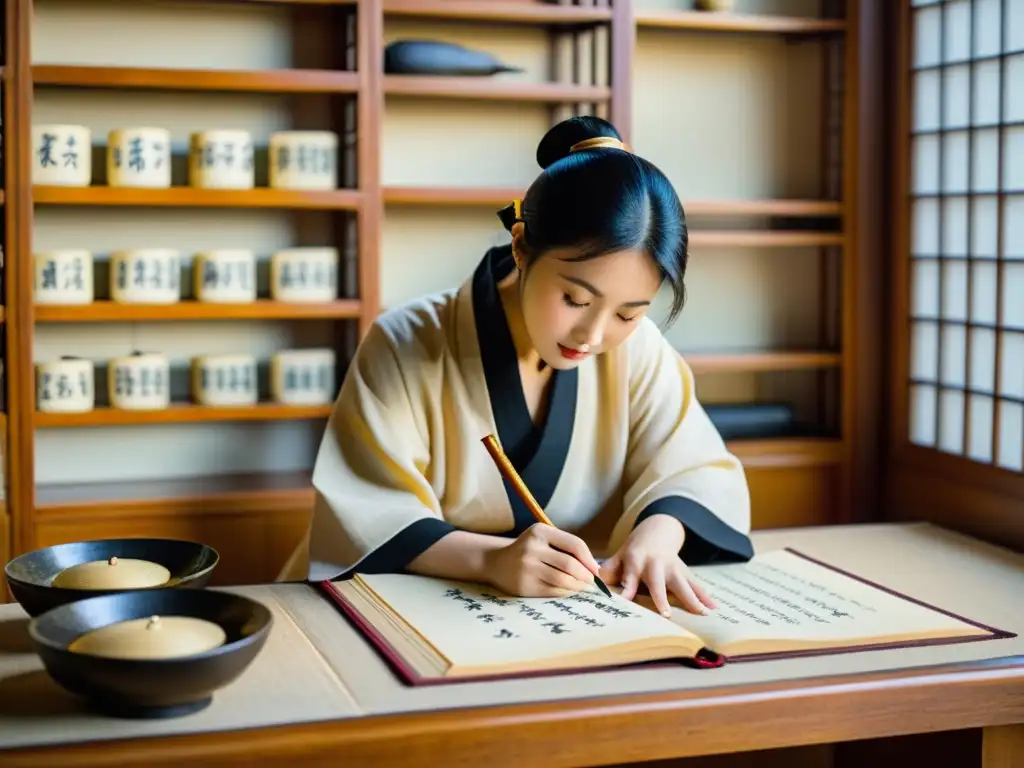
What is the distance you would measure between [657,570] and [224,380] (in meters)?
1.82

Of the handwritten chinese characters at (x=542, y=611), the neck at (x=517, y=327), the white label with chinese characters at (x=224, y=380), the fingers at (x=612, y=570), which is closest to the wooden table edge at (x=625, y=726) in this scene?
the handwritten chinese characters at (x=542, y=611)

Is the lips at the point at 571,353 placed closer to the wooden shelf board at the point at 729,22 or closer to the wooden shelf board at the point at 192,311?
the wooden shelf board at the point at 192,311

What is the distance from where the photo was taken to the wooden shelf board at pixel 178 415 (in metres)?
3.52

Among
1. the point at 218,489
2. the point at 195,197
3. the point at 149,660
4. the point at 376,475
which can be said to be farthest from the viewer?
the point at 218,489

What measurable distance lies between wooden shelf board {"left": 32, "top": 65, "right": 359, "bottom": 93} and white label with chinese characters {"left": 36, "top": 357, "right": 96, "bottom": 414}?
29.3 inches

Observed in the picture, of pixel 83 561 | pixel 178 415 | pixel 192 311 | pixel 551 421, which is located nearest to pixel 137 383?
pixel 178 415

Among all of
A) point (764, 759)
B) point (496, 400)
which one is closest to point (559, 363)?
point (496, 400)

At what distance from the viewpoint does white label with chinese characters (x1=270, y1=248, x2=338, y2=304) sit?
367 centimetres

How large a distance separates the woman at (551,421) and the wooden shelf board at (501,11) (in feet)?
4.10

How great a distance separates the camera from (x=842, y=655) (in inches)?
74.6

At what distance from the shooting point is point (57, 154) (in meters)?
3.47

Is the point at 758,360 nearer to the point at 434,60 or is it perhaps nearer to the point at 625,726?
the point at 434,60

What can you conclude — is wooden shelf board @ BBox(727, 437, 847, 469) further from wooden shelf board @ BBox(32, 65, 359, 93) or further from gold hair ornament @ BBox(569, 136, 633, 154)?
gold hair ornament @ BBox(569, 136, 633, 154)

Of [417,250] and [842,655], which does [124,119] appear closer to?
[417,250]
